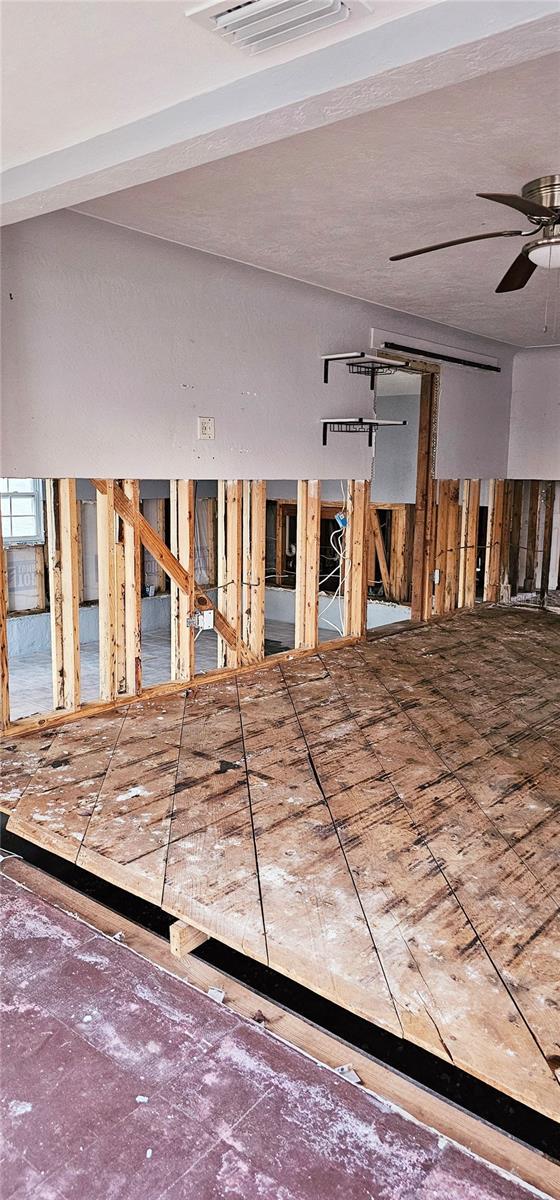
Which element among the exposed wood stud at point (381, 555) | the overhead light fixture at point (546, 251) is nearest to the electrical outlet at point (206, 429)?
the overhead light fixture at point (546, 251)

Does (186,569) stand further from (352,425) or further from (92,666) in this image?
(92,666)

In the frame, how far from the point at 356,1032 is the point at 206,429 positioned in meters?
3.67

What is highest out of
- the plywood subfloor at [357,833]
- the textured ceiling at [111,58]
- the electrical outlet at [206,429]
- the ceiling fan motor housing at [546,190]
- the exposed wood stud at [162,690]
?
the ceiling fan motor housing at [546,190]

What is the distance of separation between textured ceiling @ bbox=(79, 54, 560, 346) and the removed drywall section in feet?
9.68

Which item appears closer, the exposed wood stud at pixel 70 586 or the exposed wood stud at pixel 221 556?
the exposed wood stud at pixel 70 586

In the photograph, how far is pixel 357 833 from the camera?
317cm

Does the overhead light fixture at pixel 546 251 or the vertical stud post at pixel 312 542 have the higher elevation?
the overhead light fixture at pixel 546 251

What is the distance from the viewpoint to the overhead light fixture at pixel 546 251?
3.34 meters

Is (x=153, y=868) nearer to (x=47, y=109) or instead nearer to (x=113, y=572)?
(x=113, y=572)

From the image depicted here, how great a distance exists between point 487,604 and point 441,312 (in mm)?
3514

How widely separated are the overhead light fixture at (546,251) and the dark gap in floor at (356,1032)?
10.2 ft

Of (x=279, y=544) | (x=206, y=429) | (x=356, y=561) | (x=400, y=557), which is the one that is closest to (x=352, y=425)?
(x=356, y=561)

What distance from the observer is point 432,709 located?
491 cm

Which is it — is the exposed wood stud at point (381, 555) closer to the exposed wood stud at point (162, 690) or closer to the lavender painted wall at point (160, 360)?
the exposed wood stud at point (162, 690)
